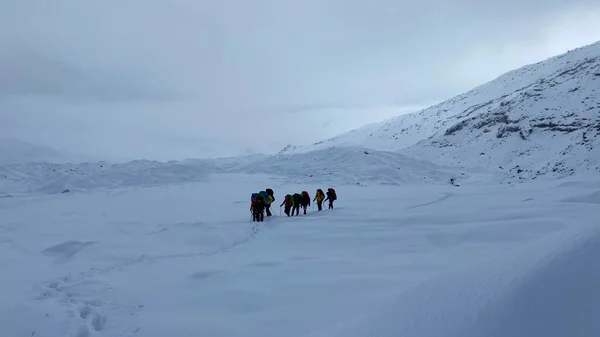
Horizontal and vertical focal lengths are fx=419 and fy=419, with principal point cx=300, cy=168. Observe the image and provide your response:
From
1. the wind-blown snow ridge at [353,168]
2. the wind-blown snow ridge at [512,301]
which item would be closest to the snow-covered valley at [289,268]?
the wind-blown snow ridge at [512,301]

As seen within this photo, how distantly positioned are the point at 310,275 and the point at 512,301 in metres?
4.62

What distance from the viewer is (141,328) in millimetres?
5570

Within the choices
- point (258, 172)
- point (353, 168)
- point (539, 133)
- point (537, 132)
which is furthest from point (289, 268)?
point (537, 132)

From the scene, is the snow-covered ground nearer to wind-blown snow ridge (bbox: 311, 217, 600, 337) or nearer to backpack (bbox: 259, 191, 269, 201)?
wind-blown snow ridge (bbox: 311, 217, 600, 337)

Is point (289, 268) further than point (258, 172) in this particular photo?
No

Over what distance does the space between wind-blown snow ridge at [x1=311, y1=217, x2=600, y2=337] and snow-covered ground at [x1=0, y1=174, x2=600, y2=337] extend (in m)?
0.01

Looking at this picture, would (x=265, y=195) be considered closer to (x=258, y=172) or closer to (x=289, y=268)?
(x=289, y=268)

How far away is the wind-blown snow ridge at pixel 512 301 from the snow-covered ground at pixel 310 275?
0.04 feet

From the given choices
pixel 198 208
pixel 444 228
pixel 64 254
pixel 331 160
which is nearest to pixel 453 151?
pixel 331 160

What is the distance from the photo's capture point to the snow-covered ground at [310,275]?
335cm

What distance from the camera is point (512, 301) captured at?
3.24 m

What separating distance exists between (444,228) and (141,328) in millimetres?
8464

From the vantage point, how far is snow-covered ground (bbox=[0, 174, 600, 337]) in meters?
3.35

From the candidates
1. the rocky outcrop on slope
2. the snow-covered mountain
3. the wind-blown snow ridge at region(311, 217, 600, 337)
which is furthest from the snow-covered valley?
the snow-covered mountain
